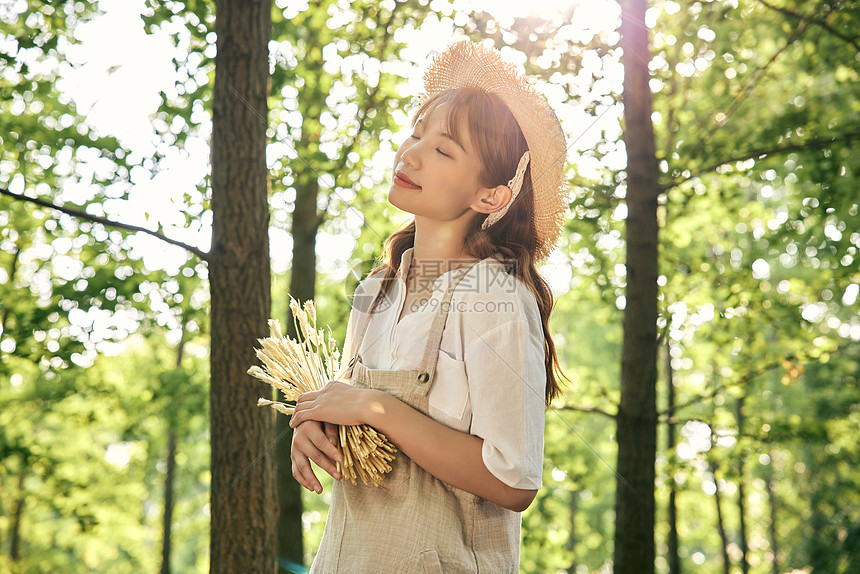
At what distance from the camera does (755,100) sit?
625 cm

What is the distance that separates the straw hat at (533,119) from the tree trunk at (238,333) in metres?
0.97

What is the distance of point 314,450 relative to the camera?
1.52 metres

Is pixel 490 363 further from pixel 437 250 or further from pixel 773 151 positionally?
pixel 773 151

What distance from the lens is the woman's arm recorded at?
1.36 metres

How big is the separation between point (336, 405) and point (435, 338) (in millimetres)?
273

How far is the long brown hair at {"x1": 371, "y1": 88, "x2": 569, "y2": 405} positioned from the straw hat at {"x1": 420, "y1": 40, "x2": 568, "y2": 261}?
3 centimetres

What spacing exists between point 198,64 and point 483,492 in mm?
2938

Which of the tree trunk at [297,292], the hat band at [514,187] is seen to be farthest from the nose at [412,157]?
the tree trunk at [297,292]

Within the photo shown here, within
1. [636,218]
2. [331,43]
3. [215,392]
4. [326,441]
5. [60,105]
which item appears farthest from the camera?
[60,105]

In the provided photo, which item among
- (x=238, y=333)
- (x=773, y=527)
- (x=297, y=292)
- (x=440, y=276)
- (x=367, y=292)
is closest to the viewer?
(x=440, y=276)

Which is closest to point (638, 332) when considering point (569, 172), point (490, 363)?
point (569, 172)

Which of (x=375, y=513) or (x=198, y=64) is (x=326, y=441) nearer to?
(x=375, y=513)

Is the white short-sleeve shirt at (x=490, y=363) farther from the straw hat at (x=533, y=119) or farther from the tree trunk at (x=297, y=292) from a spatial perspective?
the tree trunk at (x=297, y=292)

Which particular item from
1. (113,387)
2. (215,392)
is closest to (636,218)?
(215,392)
